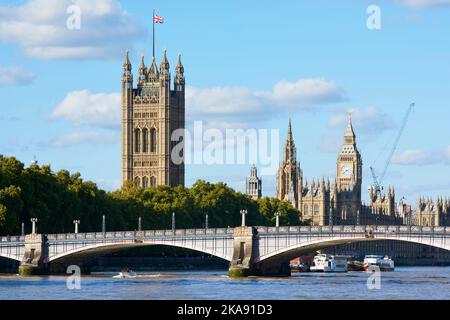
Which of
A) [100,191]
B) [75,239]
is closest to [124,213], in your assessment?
[100,191]

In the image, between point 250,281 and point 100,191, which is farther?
point 100,191

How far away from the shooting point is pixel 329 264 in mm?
147750

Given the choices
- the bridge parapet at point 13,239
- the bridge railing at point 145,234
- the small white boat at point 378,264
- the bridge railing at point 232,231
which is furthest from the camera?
the small white boat at point 378,264

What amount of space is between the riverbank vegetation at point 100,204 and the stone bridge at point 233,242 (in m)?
9.77

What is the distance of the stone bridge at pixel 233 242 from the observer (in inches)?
4136

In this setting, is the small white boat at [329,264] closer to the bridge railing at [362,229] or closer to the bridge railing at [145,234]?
the bridge railing at [145,234]

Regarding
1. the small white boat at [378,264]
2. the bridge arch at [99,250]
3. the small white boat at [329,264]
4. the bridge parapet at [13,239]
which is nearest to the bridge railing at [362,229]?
the bridge arch at [99,250]

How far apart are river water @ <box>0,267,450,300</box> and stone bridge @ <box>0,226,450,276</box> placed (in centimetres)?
258

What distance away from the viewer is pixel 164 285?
97.1 m

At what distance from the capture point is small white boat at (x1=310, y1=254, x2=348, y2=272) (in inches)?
5768
